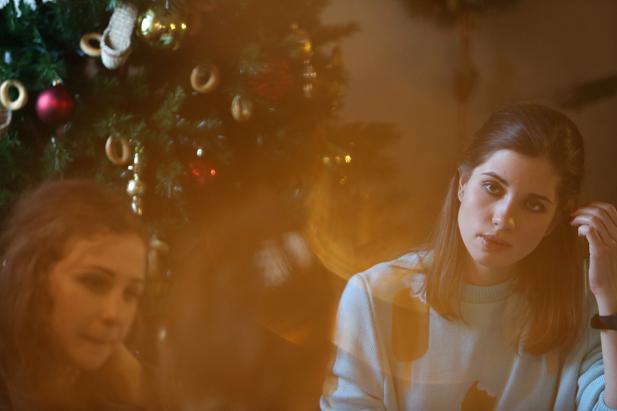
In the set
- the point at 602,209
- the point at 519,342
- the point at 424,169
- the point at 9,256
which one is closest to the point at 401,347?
the point at 519,342

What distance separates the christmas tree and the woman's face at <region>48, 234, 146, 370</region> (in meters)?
0.11

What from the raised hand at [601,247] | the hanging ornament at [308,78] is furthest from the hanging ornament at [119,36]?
the raised hand at [601,247]

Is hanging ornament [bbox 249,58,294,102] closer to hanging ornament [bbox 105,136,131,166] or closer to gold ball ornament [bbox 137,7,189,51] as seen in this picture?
gold ball ornament [bbox 137,7,189,51]

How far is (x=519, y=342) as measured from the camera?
1.59m

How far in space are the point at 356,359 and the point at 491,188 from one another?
1.54ft

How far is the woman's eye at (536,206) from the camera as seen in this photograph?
155cm

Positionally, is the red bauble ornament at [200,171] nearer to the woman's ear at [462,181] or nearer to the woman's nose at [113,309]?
the woman's nose at [113,309]

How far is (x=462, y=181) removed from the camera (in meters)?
1.59

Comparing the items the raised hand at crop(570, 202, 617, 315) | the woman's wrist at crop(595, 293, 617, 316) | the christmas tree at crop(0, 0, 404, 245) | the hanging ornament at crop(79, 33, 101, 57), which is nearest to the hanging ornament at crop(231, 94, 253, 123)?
the christmas tree at crop(0, 0, 404, 245)

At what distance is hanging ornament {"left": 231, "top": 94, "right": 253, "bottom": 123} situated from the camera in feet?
5.48

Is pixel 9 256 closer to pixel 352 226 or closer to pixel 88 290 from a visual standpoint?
pixel 88 290

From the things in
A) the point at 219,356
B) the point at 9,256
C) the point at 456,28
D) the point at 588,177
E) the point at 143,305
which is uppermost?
the point at 456,28

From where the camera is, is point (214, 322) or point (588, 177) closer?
point (588, 177)

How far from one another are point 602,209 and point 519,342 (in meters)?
0.33
